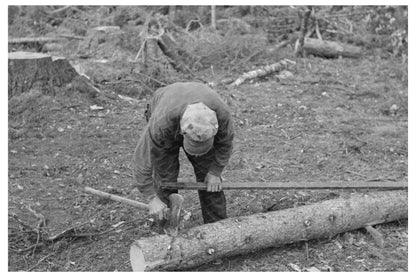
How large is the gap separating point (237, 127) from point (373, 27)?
469 centimetres

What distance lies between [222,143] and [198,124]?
51 cm

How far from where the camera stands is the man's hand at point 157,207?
Answer: 12.9 ft

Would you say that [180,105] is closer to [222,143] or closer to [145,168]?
[222,143]

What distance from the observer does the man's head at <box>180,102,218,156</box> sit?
341 centimetres

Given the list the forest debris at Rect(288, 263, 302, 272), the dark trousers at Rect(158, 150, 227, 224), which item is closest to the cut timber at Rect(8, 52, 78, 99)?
the dark trousers at Rect(158, 150, 227, 224)

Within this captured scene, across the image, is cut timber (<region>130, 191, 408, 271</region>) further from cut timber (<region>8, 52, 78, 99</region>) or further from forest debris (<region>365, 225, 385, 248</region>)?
cut timber (<region>8, 52, 78, 99</region>)

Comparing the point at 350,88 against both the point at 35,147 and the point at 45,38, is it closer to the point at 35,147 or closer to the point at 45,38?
the point at 35,147

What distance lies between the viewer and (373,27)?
1006 cm

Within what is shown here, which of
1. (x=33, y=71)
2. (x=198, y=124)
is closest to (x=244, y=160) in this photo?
(x=198, y=124)

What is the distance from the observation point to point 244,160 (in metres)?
5.81

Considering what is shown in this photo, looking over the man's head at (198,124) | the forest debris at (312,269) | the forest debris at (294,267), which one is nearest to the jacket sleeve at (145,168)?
the man's head at (198,124)

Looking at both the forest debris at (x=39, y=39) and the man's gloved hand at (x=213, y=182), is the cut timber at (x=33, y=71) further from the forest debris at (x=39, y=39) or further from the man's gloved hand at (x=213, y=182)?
the man's gloved hand at (x=213, y=182)

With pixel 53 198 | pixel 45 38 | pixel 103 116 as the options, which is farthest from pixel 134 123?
pixel 45 38

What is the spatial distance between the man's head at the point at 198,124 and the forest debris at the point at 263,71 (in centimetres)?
445
